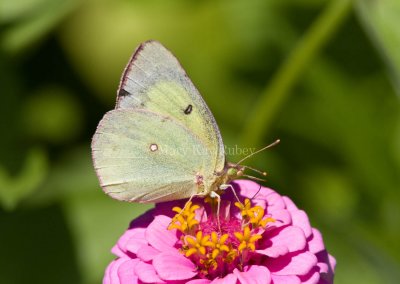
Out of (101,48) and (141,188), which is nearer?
(141,188)

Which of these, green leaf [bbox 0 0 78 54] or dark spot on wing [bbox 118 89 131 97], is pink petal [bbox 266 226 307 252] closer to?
dark spot on wing [bbox 118 89 131 97]

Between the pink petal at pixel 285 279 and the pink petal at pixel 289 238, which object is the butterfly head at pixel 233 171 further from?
the pink petal at pixel 285 279

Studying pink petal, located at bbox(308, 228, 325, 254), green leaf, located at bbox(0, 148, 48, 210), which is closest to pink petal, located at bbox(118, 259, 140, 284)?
pink petal, located at bbox(308, 228, 325, 254)

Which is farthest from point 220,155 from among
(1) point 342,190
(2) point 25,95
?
(2) point 25,95

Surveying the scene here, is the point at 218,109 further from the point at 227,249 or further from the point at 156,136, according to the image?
the point at 227,249

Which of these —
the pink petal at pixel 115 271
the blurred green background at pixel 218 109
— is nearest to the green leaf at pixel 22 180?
the blurred green background at pixel 218 109

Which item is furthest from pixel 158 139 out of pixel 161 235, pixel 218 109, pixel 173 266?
pixel 218 109

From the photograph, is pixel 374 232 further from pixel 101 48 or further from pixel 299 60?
pixel 101 48
